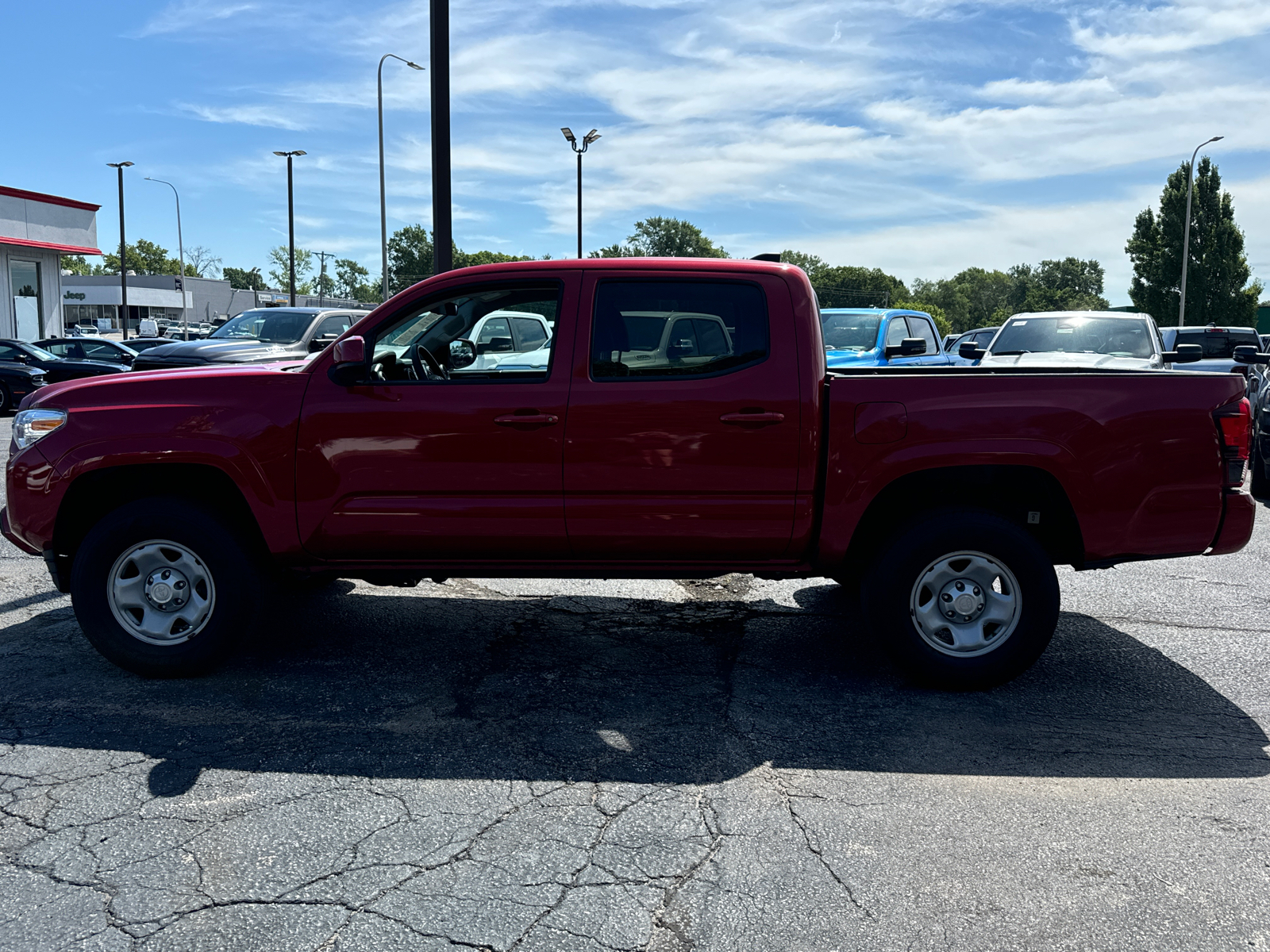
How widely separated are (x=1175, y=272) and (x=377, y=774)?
195ft

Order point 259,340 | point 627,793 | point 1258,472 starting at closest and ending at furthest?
1. point 627,793
2. point 1258,472
3. point 259,340

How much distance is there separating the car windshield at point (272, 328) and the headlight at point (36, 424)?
37.2 feet

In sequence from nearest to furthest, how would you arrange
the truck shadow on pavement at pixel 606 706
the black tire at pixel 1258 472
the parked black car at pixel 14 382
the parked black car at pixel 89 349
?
the truck shadow on pavement at pixel 606 706, the black tire at pixel 1258 472, the parked black car at pixel 14 382, the parked black car at pixel 89 349

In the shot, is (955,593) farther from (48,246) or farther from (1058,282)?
(1058,282)

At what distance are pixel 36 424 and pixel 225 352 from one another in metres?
10.6

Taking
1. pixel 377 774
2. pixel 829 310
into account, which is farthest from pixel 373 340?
pixel 829 310

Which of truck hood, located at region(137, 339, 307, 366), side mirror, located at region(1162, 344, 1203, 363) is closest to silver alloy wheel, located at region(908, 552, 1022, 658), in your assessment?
side mirror, located at region(1162, 344, 1203, 363)

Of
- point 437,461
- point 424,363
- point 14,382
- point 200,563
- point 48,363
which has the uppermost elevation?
point 424,363

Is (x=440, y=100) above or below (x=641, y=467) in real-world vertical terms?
above

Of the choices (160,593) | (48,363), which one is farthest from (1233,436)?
(48,363)

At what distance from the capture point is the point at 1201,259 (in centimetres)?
5394

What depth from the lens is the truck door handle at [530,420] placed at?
482 cm

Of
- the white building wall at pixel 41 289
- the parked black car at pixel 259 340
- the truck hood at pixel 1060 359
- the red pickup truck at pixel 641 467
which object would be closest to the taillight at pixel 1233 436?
the red pickup truck at pixel 641 467

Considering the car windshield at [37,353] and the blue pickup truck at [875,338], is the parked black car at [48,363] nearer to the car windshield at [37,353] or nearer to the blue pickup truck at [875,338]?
the car windshield at [37,353]
